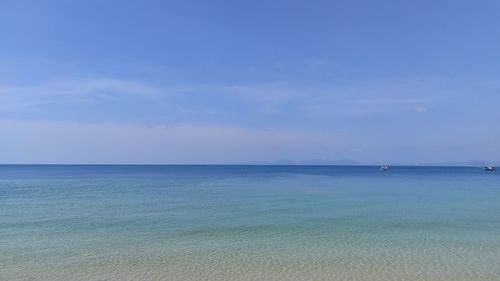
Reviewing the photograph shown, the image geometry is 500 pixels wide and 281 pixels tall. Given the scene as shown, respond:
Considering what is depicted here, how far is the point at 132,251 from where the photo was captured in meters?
15.2

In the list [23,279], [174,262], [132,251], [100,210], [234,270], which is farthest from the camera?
[100,210]

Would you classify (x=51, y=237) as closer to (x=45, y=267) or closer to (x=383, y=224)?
(x=45, y=267)

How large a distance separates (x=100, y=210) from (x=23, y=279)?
1632cm

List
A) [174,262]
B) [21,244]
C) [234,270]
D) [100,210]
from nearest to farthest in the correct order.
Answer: [234,270] → [174,262] → [21,244] → [100,210]

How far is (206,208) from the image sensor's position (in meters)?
28.7

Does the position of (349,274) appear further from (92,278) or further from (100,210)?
(100,210)

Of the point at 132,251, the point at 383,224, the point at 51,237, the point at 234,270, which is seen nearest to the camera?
the point at 234,270

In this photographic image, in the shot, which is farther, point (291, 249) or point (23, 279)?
point (291, 249)

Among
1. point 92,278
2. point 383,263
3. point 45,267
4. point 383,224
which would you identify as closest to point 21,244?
point 45,267

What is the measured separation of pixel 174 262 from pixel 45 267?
4.20m

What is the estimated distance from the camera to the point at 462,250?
1547 centimetres

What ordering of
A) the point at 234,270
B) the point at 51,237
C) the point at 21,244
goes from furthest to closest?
the point at 51,237, the point at 21,244, the point at 234,270

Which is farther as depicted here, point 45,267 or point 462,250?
point 462,250

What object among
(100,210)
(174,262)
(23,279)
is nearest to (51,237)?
(23,279)
